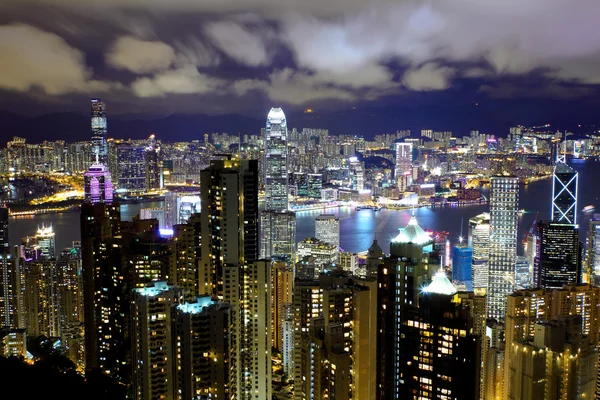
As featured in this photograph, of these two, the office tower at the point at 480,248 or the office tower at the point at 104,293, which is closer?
the office tower at the point at 104,293

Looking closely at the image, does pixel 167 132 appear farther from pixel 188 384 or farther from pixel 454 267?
pixel 188 384

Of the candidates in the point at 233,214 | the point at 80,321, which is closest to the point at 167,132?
the point at 80,321

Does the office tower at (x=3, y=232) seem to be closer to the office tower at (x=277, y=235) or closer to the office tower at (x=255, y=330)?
the office tower at (x=277, y=235)

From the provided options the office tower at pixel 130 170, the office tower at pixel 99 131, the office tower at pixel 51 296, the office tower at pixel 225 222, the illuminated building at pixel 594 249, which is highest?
the office tower at pixel 99 131

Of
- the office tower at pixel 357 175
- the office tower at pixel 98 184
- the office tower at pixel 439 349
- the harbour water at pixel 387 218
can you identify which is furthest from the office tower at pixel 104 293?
the office tower at pixel 357 175

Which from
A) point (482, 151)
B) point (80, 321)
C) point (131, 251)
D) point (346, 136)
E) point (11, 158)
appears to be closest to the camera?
point (131, 251)

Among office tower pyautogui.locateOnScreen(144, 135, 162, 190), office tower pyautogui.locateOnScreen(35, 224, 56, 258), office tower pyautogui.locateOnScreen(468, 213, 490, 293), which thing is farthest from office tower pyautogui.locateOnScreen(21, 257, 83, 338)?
office tower pyautogui.locateOnScreen(468, 213, 490, 293)
